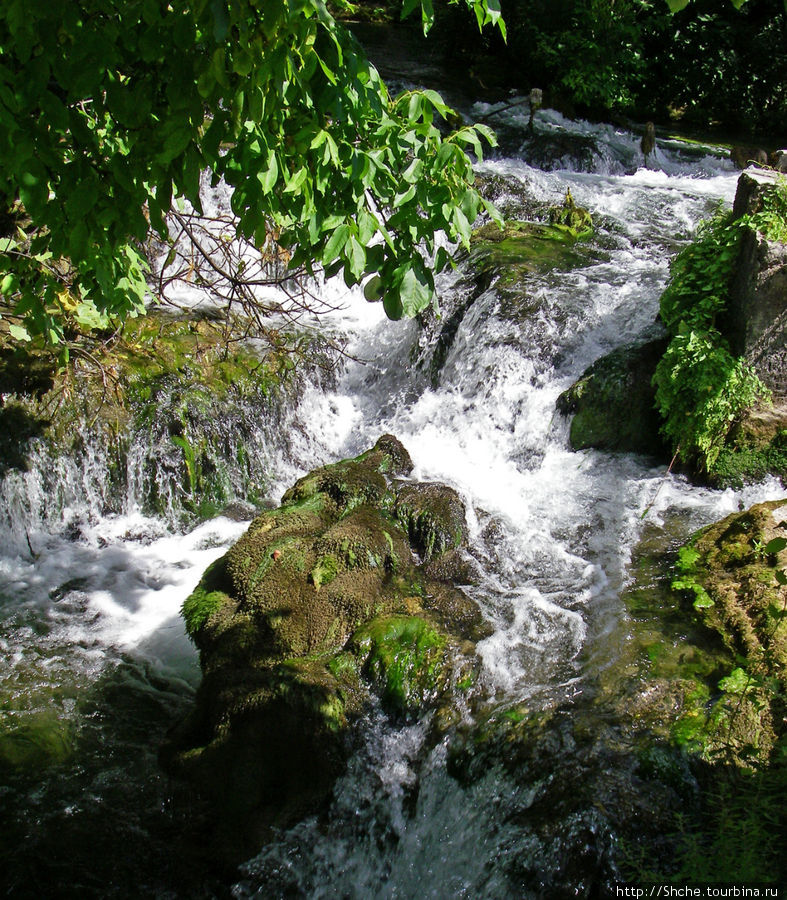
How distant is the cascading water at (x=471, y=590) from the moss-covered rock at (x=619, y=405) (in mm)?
177

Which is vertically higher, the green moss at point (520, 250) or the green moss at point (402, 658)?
the green moss at point (520, 250)

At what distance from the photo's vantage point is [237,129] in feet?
7.76

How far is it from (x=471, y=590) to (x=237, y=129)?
343cm

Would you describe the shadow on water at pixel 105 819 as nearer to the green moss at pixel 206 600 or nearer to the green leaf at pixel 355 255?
the green moss at pixel 206 600

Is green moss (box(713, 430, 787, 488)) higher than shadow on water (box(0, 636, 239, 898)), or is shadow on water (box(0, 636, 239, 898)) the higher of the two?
green moss (box(713, 430, 787, 488))

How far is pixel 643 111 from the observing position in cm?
1520

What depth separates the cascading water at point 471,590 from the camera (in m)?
3.62

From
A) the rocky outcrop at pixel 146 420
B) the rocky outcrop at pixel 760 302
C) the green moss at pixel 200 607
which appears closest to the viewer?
the green moss at pixel 200 607

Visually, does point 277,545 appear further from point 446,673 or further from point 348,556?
point 446,673

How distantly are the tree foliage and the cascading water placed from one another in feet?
8.01

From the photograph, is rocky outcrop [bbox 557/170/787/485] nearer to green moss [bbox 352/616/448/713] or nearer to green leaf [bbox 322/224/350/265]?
green moss [bbox 352/616/448/713]

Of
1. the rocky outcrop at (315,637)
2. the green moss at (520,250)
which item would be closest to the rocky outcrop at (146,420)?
the rocky outcrop at (315,637)

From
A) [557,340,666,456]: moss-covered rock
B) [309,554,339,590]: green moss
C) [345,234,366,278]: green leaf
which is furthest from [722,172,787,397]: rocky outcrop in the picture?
[345,234,366,278]: green leaf

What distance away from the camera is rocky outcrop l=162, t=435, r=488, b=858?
3.85 meters
